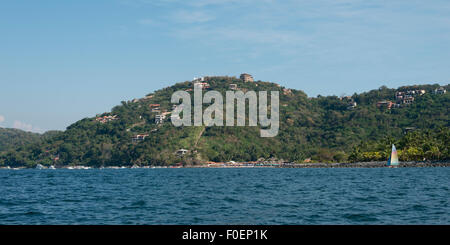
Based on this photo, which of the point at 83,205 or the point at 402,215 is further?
the point at 83,205

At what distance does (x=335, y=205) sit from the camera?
32.8m
